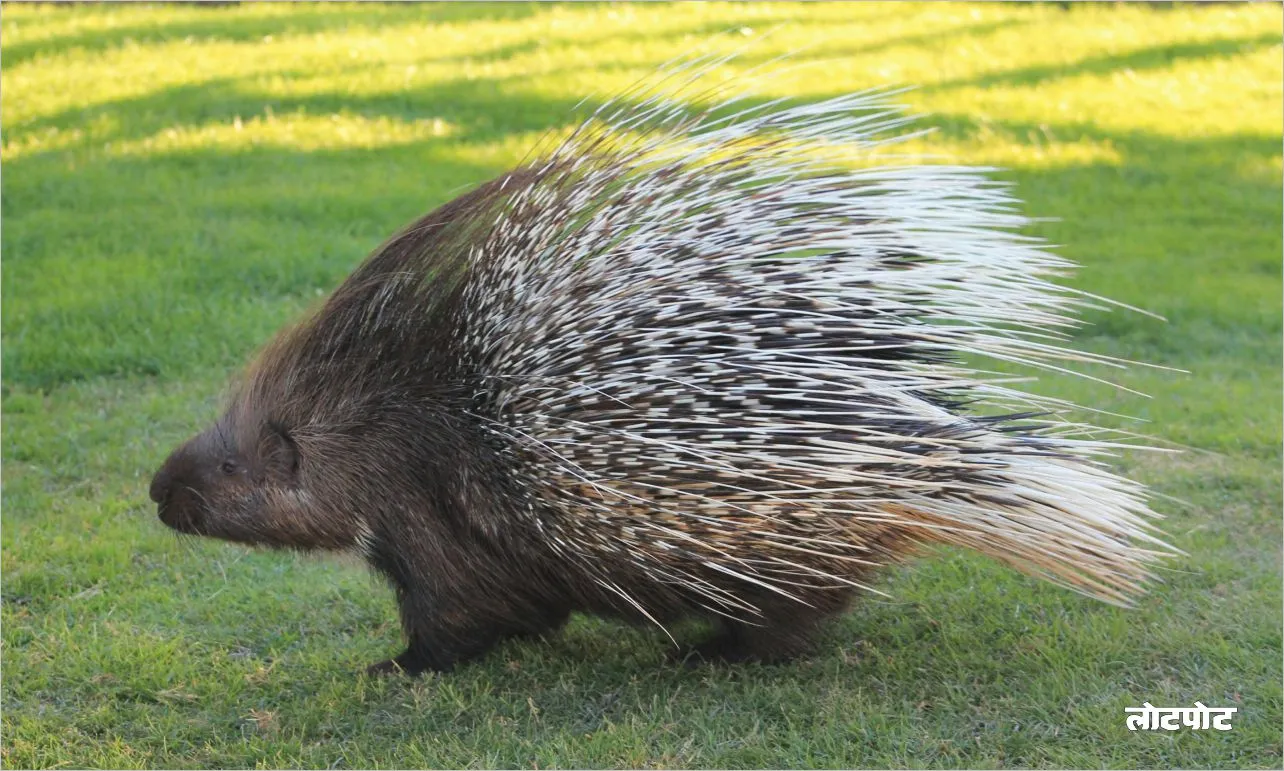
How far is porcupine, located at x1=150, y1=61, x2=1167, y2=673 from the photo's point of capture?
279cm

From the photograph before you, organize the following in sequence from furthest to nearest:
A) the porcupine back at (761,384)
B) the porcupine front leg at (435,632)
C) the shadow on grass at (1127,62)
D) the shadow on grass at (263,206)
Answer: the shadow on grass at (1127,62) < the shadow on grass at (263,206) < the porcupine front leg at (435,632) < the porcupine back at (761,384)

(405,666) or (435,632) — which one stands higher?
(435,632)

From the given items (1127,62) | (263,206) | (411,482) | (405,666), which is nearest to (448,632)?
(405,666)

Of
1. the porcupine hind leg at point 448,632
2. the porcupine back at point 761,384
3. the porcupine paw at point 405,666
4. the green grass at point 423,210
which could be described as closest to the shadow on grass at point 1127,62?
the green grass at point 423,210

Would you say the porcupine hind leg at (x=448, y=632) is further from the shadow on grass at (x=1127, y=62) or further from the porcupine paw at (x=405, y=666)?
the shadow on grass at (x=1127, y=62)

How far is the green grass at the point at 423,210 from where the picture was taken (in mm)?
2961

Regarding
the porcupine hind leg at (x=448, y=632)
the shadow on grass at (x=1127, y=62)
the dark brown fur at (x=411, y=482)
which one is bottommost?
the porcupine hind leg at (x=448, y=632)

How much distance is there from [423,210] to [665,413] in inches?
166

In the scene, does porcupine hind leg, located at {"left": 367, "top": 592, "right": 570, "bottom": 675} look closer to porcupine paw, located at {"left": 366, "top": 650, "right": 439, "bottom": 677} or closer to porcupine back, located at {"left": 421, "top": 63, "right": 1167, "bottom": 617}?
porcupine paw, located at {"left": 366, "top": 650, "right": 439, "bottom": 677}

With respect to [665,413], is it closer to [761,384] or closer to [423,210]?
[761,384]

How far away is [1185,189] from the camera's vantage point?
776 cm

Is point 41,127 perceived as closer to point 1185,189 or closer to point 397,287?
point 397,287

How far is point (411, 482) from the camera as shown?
121 inches

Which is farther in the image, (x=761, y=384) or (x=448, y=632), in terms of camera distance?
(x=448, y=632)
